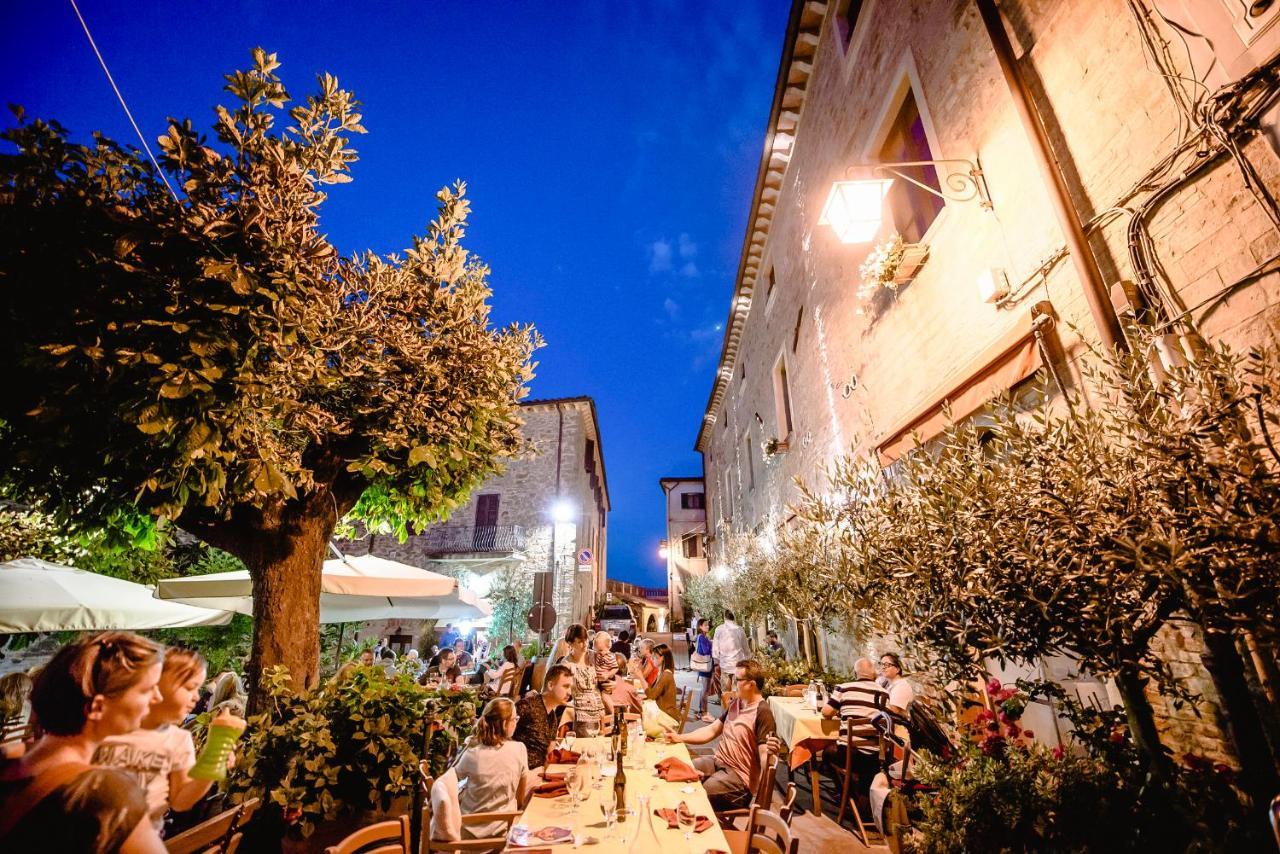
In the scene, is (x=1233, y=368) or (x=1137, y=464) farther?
(x=1137, y=464)

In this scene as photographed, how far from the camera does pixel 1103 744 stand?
10.1 feet

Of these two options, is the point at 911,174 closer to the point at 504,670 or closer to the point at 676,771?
the point at 676,771

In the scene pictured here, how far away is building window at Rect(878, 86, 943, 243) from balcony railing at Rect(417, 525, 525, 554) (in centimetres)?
1653

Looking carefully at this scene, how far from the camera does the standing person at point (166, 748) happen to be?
6.40 ft

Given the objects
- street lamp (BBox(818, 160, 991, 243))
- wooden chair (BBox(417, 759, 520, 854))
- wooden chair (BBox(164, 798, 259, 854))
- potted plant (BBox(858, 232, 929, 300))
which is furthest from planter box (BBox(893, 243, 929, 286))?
wooden chair (BBox(164, 798, 259, 854))

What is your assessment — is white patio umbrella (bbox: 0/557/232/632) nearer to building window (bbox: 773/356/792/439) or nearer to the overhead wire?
the overhead wire

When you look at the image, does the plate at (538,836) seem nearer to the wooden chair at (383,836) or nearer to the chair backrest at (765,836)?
the wooden chair at (383,836)

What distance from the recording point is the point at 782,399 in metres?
13.3

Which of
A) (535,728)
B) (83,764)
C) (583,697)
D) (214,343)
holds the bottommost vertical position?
(535,728)

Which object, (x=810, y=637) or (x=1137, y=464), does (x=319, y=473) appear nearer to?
(x=1137, y=464)

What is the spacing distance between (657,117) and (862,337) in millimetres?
94445

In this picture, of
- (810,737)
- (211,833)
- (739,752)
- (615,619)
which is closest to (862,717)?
(810,737)

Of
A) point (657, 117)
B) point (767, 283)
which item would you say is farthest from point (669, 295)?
point (767, 283)

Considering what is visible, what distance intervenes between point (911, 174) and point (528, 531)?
56.2 feet
